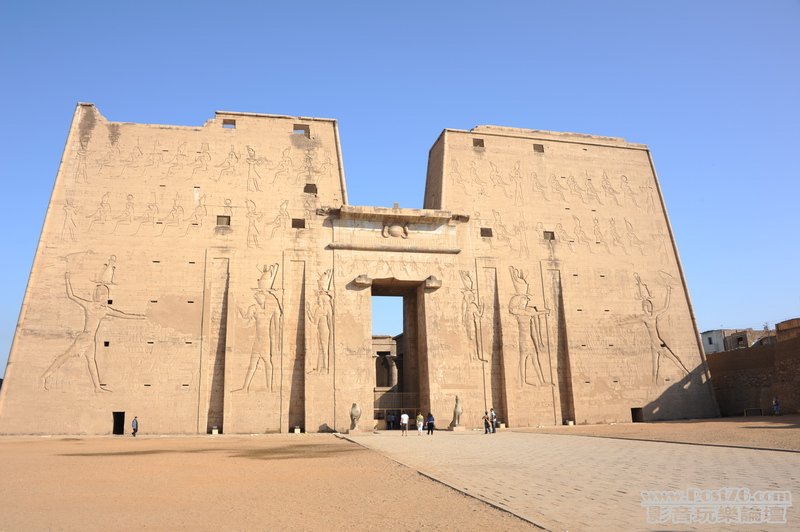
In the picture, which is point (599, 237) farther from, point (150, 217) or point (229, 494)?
point (229, 494)

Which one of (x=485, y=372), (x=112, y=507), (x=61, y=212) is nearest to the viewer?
→ (x=112, y=507)

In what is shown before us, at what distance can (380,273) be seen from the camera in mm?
21844

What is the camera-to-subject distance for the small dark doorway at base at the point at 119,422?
61.9 ft

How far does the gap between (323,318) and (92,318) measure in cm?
761

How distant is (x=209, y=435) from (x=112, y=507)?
43.8 ft

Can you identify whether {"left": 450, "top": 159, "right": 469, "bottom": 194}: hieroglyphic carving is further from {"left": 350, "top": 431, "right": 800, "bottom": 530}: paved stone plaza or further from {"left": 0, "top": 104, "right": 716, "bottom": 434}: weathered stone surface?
{"left": 350, "top": 431, "right": 800, "bottom": 530}: paved stone plaza

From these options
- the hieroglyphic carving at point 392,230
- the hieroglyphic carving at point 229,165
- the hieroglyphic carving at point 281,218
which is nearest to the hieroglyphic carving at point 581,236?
the hieroglyphic carving at point 392,230

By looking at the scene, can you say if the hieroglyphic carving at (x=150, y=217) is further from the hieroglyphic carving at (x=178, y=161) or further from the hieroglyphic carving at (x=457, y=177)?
the hieroglyphic carving at (x=457, y=177)

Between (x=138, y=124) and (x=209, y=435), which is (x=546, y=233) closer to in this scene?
(x=209, y=435)

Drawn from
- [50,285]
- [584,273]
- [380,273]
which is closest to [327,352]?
[380,273]

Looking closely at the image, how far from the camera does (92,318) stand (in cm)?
1933

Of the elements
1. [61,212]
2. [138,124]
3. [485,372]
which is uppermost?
[138,124]

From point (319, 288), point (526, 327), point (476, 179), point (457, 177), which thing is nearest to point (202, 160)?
point (319, 288)

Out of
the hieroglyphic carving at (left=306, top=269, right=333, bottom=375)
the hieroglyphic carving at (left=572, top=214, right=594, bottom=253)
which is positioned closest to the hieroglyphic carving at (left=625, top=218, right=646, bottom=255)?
the hieroglyphic carving at (left=572, top=214, right=594, bottom=253)
